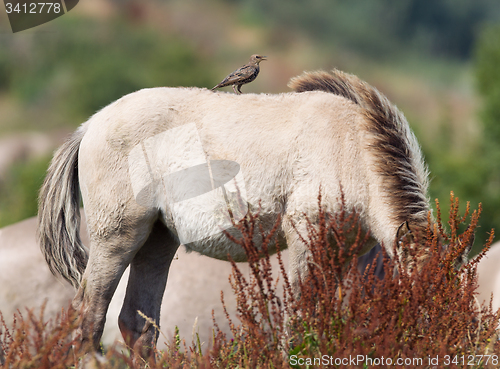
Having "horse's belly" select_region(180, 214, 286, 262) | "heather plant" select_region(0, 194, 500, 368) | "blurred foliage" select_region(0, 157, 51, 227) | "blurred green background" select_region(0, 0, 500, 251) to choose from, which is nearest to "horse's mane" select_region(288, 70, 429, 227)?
"heather plant" select_region(0, 194, 500, 368)

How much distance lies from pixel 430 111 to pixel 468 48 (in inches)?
348

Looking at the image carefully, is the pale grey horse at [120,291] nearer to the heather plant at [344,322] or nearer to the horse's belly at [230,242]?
the horse's belly at [230,242]

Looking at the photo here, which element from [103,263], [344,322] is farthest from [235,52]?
[344,322]

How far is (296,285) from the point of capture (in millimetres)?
3104

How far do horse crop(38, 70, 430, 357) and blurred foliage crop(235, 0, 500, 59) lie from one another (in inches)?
1407

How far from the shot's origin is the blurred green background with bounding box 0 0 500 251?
34000 mm

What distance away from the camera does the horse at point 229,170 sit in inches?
120

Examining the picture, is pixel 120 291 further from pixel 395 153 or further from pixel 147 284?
pixel 395 153

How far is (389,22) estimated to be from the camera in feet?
149

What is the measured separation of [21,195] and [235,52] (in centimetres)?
2285

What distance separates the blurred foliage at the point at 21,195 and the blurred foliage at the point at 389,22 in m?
22.3

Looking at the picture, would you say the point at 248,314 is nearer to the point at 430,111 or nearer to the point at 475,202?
the point at 475,202

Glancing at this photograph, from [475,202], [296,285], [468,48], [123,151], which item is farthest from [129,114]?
[468,48]

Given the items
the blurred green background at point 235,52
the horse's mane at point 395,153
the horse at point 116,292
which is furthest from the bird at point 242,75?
the blurred green background at point 235,52
